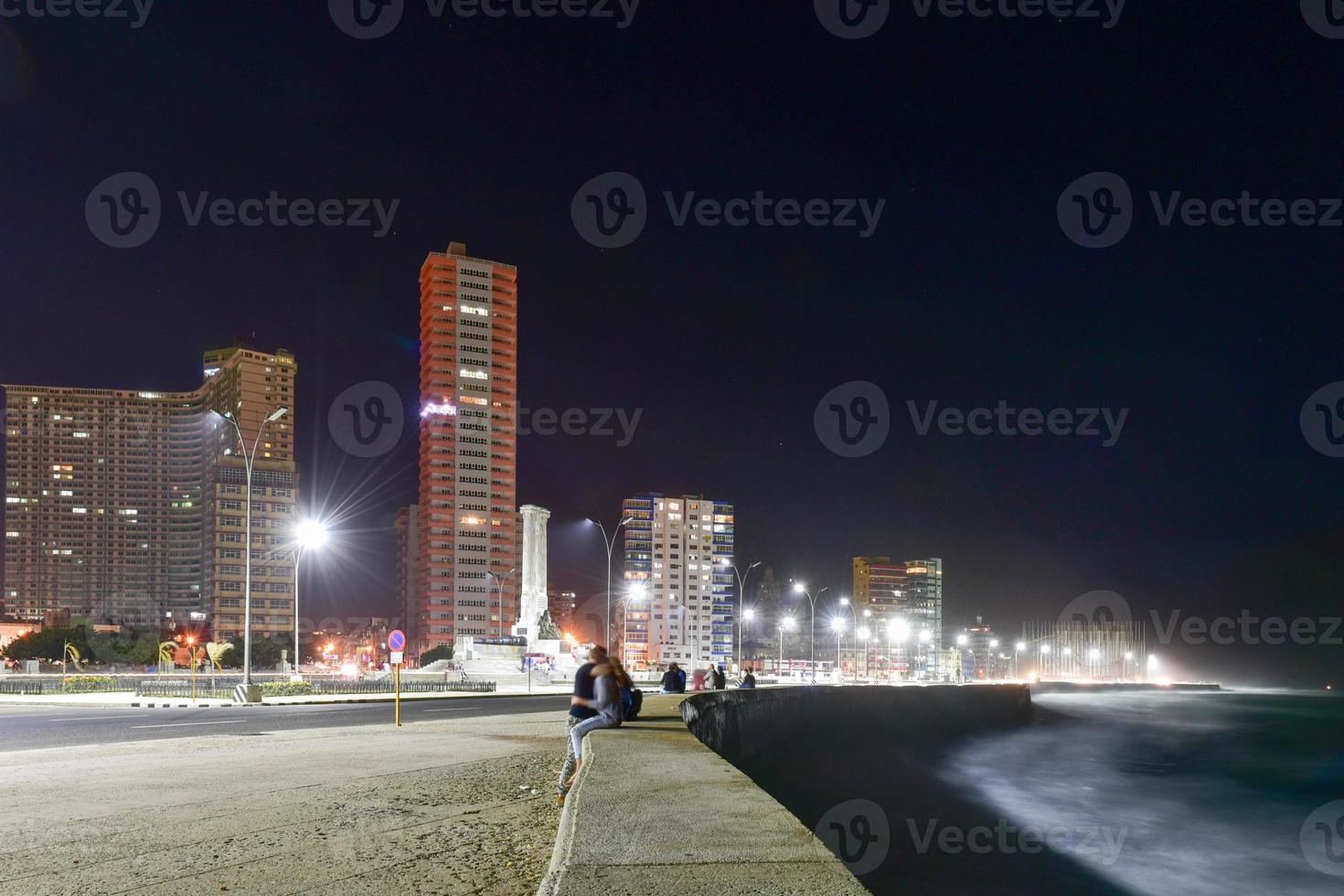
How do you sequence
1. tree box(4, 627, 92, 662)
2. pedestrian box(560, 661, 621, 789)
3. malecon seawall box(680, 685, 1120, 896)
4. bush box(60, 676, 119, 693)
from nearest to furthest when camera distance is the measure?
1. pedestrian box(560, 661, 621, 789)
2. malecon seawall box(680, 685, 1120, 896)
3. bush box(60, 676, 119, 693)
4. tree box(4, 627, 92, 662)

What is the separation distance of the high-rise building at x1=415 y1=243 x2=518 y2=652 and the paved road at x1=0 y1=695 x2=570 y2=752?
13851 centimetres

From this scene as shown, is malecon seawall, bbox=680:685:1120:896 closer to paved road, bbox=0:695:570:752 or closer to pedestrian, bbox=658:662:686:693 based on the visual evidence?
pedestrian, bbox=658:662:686:693

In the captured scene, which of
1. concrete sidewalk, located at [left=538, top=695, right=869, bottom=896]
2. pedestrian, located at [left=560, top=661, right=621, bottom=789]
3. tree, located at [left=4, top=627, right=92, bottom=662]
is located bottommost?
tree, located at [left=4, top=627, right=92, bottom=662]

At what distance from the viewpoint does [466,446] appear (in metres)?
173

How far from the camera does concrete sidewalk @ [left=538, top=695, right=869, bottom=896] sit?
4461 millimetres

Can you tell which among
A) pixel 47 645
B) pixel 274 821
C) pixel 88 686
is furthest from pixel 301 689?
pixel 47 645

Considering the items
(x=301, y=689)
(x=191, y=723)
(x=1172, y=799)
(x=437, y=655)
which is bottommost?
(x=437, y=655)

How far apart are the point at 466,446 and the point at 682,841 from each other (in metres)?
172

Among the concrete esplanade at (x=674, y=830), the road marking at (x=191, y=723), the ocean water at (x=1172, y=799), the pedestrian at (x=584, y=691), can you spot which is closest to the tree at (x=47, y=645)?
the road marking at (x=191, y=723)

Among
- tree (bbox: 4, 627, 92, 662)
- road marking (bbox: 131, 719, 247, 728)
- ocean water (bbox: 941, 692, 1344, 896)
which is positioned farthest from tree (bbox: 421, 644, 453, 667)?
road marking (bbox: 131, 719, 247, 728)

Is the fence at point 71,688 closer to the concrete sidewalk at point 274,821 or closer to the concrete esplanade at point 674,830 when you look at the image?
the concrete sidewalk at point 274,821

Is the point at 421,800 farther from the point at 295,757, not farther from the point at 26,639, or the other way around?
Result: the point at 26,639

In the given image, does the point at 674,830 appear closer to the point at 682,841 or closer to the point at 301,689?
the point at 682,841

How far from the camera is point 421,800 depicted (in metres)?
10.1
